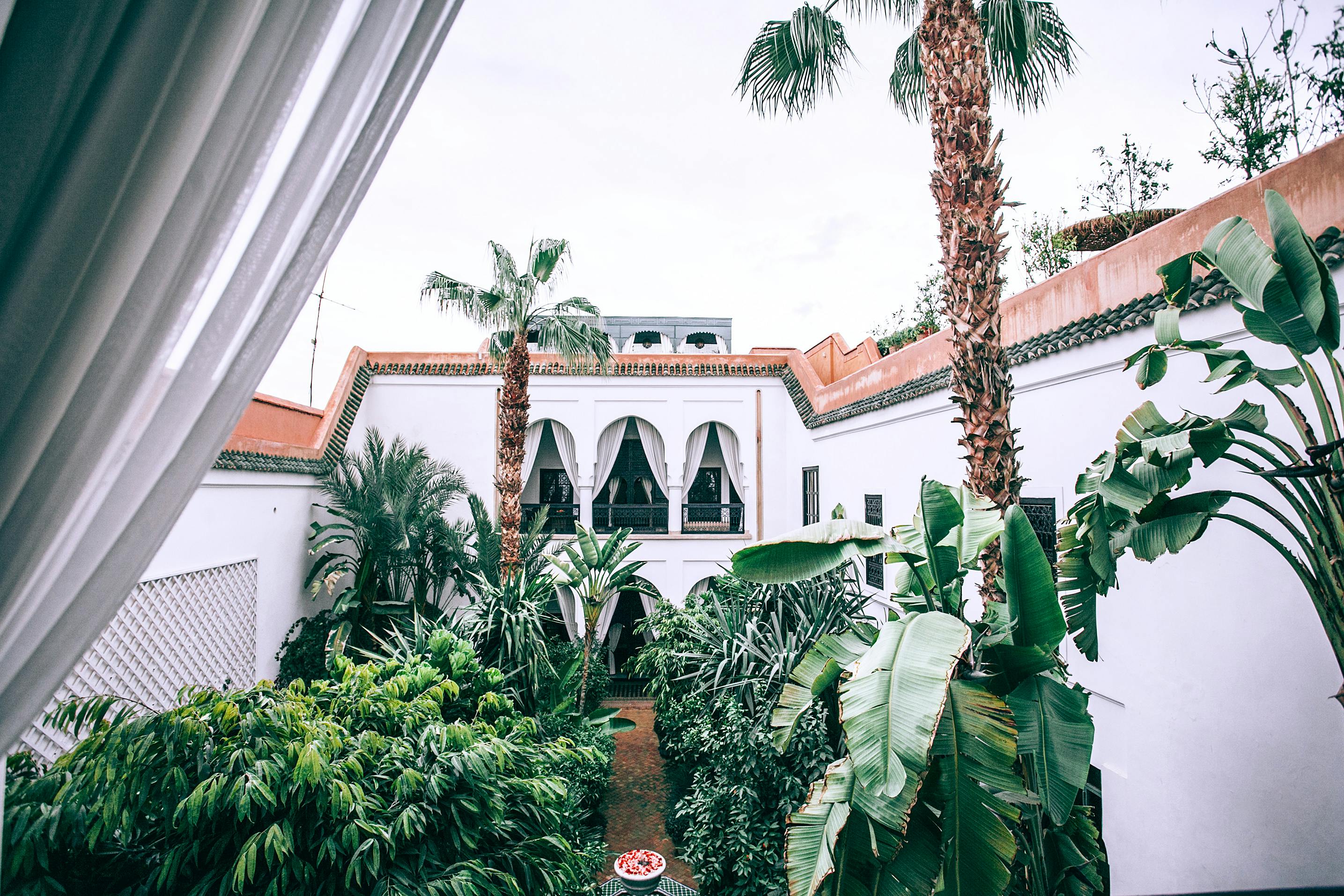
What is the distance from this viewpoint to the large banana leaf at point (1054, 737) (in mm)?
2369

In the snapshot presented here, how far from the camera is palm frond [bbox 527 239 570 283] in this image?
777 cm

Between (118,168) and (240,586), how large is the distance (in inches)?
327

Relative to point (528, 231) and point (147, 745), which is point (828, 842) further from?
Answer: point (528, 231)

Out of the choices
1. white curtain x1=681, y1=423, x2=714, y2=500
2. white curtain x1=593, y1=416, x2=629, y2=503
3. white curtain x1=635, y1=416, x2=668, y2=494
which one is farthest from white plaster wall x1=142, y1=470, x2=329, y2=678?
white curtain x1=681, y1=423, x2=714, y2=500

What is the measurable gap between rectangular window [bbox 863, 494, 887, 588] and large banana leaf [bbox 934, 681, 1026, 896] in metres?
4.80

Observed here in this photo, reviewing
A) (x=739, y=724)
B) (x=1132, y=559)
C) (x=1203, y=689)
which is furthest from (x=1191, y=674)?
(x=739, y=724)

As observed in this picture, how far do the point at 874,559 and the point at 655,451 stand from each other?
5356 millimetres

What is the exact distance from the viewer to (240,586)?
24.0ft

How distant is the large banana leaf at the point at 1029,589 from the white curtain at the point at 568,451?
A: 9.38m


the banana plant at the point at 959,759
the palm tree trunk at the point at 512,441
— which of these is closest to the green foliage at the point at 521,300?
the palm tree trunk at the point at 512,441

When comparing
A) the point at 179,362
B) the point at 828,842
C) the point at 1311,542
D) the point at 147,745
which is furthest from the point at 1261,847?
the point at 147,745

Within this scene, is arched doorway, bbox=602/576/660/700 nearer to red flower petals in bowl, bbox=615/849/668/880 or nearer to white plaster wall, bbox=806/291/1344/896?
red flower petals in bowl, bbox=615/849/668/880

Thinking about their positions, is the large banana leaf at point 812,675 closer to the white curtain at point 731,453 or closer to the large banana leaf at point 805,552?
the large banana leaf at point 805,552

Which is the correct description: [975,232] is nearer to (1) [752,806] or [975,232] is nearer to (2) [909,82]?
(2) [909,82]
